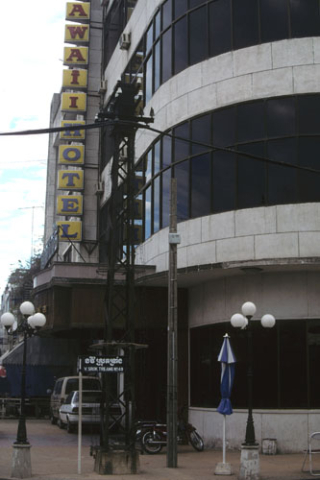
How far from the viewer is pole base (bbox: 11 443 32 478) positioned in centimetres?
1620

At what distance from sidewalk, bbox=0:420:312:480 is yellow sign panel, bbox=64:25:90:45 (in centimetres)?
2483

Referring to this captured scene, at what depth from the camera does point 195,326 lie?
25156 millimetres

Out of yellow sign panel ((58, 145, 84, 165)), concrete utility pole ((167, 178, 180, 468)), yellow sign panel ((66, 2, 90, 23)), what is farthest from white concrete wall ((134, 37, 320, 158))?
yellow sign panel ((66, 2, 90, 23))

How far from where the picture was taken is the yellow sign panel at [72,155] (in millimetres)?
40094

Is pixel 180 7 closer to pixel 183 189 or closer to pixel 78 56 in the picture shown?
pixel 183 189

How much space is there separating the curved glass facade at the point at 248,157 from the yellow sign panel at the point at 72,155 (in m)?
15.9

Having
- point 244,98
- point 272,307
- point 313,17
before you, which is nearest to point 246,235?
point 272,307

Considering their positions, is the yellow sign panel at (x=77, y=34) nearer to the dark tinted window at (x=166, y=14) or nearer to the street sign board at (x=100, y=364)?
the dark tinted window at (x=166, y=14)

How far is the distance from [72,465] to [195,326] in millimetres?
8077

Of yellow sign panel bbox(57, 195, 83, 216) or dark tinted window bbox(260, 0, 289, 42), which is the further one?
yellow sign panel bbox(57, 195, 83, 216)

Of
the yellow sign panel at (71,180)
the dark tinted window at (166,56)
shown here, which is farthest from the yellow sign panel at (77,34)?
the dark tinted window at (166,56)

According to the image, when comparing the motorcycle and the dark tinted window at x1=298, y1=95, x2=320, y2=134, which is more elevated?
the dark tinted window at x1=298, y1=95, x2=320, y2=134

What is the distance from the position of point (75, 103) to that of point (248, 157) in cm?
2198

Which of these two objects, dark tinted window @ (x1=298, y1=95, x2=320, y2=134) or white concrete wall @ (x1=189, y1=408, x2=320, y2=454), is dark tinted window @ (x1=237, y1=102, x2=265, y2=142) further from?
white concrete wall @ (x1=189, y1=408, x2=320, y2=454)
